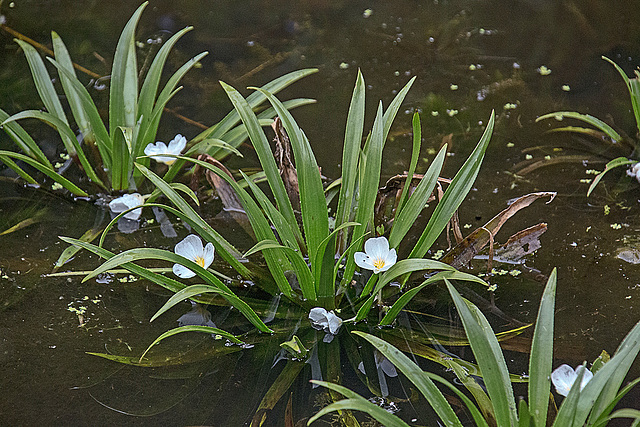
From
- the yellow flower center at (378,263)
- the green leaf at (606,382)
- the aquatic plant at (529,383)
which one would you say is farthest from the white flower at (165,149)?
the green leaf at (606,382)

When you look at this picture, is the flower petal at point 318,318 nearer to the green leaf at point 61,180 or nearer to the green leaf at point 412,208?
the green leaf at point 412,208

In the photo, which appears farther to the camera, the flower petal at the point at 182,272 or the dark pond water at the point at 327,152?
the flower petal at the point at 182,272

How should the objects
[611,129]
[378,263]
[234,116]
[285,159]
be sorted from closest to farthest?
[378,263] → [285,159] → [234,116] → [611,129]

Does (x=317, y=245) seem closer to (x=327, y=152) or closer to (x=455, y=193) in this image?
(x=455, y=193)

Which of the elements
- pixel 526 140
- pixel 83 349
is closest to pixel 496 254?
pixel 526 140

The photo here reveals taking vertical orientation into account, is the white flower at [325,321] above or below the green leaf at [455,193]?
below

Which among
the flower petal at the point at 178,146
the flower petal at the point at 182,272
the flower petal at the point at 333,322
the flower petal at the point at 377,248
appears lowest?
the flower petal at the point at 333,322

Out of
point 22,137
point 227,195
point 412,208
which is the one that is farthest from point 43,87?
point 412,208
